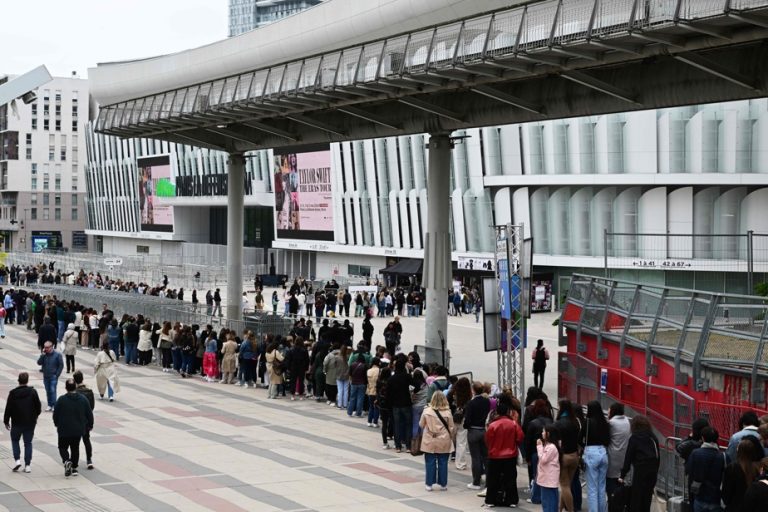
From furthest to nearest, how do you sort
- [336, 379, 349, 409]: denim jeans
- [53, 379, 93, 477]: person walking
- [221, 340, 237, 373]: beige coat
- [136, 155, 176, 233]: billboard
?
[136, 155, 176, 233]: billboard → [221, 340, 237, 373]: beige coat → [336, 379, 349, 409]: denim jeans → [53, 379, 93, 477]: person walking

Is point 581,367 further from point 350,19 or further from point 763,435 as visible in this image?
point 350,19

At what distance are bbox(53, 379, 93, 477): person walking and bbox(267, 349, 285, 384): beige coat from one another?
8516 millimetres

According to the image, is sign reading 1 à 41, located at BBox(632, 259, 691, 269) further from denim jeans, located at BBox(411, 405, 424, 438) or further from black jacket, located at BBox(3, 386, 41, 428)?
black jacket, located at BBox(3, 386, 41, 428)

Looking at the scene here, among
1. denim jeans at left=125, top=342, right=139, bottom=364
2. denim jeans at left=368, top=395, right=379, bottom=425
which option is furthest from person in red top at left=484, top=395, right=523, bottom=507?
denim jeans at left=125, top=342, right=139, bottom=364

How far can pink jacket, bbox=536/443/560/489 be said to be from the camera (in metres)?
11.7

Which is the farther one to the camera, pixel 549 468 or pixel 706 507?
pixel 549 468

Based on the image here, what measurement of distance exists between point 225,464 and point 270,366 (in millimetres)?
7460

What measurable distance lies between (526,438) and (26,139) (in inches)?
5432

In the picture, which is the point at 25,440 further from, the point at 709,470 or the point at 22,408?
the point at 709,470

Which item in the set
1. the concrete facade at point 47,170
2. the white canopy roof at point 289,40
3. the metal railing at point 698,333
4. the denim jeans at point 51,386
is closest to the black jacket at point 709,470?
the metal railing at point 698,333

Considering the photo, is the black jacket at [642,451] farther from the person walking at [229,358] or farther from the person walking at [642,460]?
the person walking at [229,358]

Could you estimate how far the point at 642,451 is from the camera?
437 inches

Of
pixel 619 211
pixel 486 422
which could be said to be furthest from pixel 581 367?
pixel 619 211

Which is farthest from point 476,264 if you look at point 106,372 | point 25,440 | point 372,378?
point 25,440
